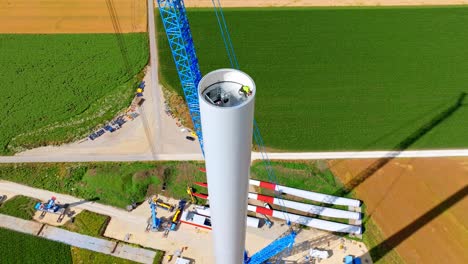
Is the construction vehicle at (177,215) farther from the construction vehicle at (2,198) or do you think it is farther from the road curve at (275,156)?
the construction vehicle at (2,198)

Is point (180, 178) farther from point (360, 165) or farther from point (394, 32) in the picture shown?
point (394, 32)

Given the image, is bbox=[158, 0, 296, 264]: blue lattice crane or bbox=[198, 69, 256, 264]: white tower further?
bbox=[158, 0, 296, 264]: blue lattice crane

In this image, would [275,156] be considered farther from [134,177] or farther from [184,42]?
[184,42]

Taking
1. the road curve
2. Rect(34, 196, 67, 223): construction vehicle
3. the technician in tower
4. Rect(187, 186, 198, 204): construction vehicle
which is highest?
the road curve

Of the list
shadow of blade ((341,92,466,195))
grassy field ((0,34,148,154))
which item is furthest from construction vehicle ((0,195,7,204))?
shadow of blade ((341,92,466,195))

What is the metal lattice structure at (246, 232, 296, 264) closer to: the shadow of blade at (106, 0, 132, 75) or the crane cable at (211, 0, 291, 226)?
the crane cable at (211, 0, 291, 226)

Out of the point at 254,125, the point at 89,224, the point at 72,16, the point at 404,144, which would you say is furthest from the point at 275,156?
the point at 72,16
